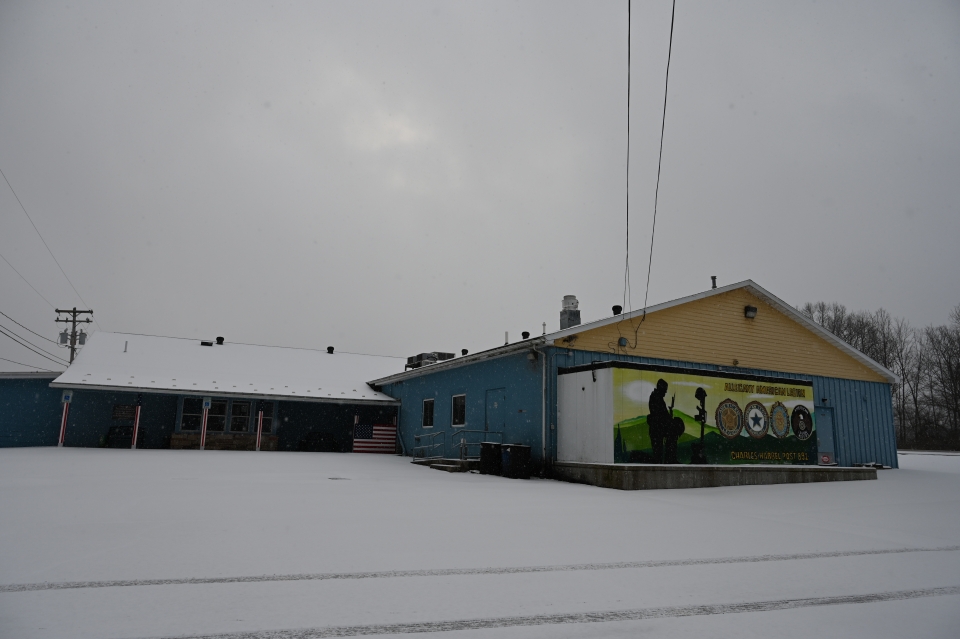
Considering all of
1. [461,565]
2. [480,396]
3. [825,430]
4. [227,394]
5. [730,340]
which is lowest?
[461,565]

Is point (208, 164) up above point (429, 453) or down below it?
above

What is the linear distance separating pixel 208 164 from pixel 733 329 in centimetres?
2285

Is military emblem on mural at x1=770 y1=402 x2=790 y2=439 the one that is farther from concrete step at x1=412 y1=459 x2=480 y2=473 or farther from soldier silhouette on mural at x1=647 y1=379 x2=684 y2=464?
concrete step at x1=412 y1=459 x2=480 y2=473

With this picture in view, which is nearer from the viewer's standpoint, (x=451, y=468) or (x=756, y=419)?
(x=756, y=419)

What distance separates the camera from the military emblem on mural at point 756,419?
1386cm

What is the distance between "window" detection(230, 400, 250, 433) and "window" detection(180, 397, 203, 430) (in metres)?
1.20

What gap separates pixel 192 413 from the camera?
23875 mm

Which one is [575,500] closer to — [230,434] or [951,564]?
[951,564]

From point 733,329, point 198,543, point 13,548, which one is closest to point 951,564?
point 198,543

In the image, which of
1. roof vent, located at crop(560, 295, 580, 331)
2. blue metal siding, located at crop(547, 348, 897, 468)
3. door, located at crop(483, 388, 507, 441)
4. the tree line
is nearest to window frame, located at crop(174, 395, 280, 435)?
door, located at crop(483, 388, 507, 441)

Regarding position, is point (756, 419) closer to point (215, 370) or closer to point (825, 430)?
point (825, 430)

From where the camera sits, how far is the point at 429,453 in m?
→ 21.4

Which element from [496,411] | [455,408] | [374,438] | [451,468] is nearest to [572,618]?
[451,468]

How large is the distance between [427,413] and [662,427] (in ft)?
36.2
